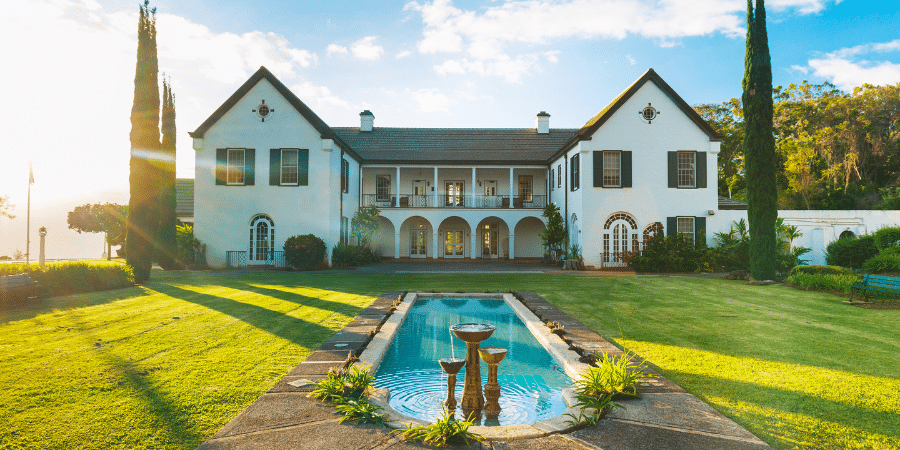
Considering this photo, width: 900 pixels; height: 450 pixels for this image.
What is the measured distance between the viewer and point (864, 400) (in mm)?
3879

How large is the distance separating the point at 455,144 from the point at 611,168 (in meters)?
10.00

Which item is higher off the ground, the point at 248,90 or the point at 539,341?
the point at 248,90

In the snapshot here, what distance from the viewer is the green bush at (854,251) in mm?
16969

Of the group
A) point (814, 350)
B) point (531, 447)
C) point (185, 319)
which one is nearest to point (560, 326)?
point (814, 350)

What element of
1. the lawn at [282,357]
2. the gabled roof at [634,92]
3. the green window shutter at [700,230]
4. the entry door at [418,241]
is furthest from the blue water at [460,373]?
the entry door at [418,241]

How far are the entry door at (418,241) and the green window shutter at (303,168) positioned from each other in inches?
337

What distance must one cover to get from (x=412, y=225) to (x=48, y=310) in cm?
1864

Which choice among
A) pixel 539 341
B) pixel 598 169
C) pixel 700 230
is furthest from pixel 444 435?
pixel 700 230

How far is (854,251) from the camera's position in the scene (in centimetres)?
1722

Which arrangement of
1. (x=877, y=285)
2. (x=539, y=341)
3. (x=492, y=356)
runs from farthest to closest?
(x=877, y=285) < (x=539, y=341) < (x=492, y=356)

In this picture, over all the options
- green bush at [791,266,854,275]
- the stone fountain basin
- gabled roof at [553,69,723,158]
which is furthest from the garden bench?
green bush at [791,266,854,275]

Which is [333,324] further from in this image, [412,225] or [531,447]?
[412,225]

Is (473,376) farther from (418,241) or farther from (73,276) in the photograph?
(418,241)

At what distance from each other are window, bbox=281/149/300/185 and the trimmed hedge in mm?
7417
